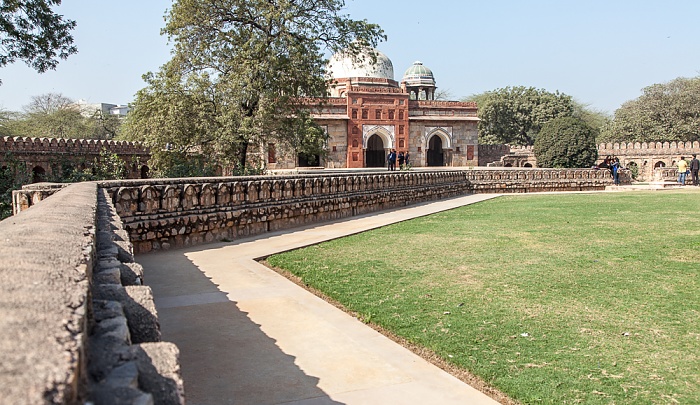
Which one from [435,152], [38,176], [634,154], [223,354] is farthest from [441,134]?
[223,354]

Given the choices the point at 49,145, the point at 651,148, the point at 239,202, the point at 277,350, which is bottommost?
the point at 277,350

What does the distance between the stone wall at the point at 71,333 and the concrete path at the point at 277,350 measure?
4.34 ft

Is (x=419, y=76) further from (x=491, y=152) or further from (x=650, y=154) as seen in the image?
(x=650, y=154)

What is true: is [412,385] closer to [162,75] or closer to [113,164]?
[113,164]

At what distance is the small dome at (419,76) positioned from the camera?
46.2 metres

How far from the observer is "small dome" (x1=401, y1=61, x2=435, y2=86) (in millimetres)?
46219

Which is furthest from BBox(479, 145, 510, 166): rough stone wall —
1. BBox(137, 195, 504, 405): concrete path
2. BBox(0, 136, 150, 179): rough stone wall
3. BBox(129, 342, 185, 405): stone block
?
BBox(129, 342, 185, 405): stone block

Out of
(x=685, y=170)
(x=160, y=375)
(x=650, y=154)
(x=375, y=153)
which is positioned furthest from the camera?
(x=650, y=154)

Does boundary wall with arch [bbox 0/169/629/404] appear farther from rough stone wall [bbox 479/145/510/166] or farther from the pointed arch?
rough stone wall [bbox 479/145/510/166]

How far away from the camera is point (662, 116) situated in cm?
4678

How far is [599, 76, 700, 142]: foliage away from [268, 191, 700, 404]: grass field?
137ft

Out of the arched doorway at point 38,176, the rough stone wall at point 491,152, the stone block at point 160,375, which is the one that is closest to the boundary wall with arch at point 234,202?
the stone block at point 160,375

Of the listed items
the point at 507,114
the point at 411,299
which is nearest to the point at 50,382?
the point at 411,299

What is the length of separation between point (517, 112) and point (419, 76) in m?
10.4
